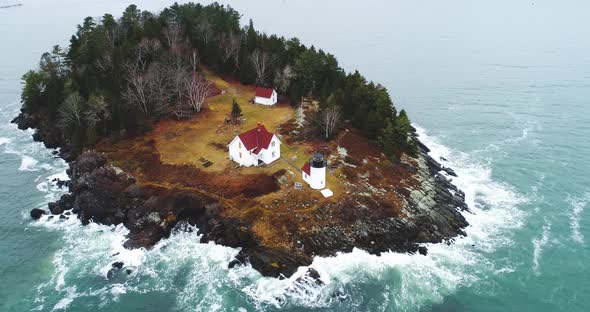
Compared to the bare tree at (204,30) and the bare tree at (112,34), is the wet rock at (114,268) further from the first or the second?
the bare tree at (204,30)

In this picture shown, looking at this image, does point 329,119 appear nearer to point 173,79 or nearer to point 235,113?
point 235,113

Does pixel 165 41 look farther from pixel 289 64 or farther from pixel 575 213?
pixel 575 213

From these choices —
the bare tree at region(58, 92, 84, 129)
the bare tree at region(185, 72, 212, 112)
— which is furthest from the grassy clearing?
the bare tree at region(58, 92, 84, 129)

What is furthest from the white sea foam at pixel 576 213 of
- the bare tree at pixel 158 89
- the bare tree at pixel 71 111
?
the bare tree at pixel 71 111

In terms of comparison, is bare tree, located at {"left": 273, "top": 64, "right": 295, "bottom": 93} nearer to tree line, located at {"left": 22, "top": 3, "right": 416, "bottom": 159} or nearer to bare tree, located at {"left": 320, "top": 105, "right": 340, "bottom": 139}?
tree line, located at {"left": 22, "top": 3, "right": 416, "bottom": 159}

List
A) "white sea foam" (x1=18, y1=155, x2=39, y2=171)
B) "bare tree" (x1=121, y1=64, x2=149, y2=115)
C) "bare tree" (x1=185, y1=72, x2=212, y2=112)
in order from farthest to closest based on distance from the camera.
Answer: "bare tree" (x1=185, y1=72, x2=212, y2=112) < "bare tree" (x1=121, y1=64, x2=149, y2=115) < "white sea foam" (x1=18, y1=155, x2=39, y2=171)

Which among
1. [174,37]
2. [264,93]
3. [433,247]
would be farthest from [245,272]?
[174,37]
